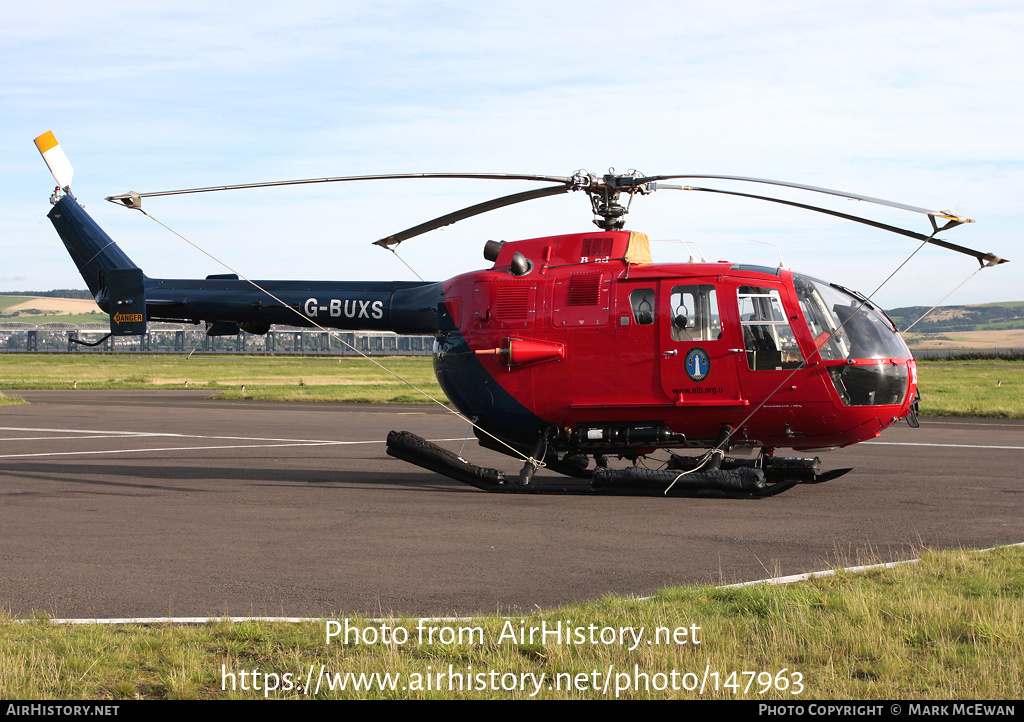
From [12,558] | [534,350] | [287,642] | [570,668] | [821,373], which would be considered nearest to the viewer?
[570,668]

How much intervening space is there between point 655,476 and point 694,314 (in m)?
2.46

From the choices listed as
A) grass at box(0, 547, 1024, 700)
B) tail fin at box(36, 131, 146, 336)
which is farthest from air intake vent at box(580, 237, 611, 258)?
tail fin at box(36, 131, 146, 336)

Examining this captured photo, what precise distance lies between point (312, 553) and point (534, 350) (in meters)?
5.38

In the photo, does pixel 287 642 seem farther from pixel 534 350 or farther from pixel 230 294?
pixel 230 294

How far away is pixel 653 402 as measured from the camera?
44.8 ft

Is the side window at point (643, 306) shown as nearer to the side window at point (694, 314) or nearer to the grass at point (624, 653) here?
the side window at point (694, 314)

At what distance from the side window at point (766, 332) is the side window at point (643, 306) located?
129 centimetres

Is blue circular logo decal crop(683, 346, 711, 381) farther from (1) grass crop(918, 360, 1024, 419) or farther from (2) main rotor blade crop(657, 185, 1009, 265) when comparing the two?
(1) grass crop(918, 360, 1024, 419)

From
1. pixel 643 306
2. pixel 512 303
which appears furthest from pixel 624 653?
pixel 512 303

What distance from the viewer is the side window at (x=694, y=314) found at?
1336cm

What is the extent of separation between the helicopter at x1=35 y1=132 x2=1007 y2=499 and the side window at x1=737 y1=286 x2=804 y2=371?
0.07 feet

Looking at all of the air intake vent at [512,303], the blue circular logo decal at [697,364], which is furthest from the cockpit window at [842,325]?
the air intake vent at [512,303]

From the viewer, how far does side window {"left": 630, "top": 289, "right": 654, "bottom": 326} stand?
537 inches

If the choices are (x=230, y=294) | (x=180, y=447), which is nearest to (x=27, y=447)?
(x=180, y=447)
